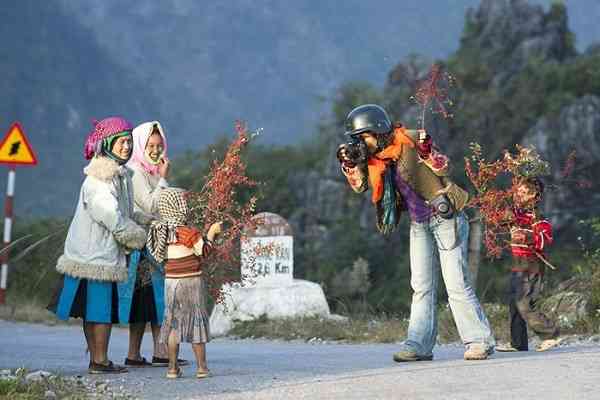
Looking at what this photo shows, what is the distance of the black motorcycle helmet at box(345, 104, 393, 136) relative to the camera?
27.1ft

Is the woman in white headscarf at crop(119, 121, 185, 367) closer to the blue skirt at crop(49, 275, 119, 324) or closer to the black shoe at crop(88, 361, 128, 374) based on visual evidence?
the blue skirt at crop(49, 275, 119, 324)

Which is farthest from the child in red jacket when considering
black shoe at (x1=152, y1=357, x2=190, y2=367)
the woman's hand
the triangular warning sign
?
the triangular warning sign

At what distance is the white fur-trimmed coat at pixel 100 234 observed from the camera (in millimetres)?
8328

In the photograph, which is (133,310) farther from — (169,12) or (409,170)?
(169,12)

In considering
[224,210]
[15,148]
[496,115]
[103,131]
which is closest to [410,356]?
[224,210]

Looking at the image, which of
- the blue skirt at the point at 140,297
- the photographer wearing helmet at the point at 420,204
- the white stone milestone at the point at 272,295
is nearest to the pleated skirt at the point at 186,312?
the blue skirt at the point at 140,297

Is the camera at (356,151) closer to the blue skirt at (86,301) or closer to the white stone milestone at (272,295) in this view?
the blue skirt at (86,301)

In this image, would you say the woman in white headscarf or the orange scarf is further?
the woman in white headscarf

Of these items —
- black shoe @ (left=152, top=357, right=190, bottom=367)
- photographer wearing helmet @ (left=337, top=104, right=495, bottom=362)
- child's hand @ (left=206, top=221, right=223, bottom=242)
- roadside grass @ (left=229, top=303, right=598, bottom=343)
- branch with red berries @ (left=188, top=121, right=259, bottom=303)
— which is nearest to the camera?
child's hand @ (left=206, top=221, right=223, bottom=242)

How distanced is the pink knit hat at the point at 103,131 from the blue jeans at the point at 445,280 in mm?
2100

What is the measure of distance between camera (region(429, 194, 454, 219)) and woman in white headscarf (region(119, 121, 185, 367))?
1962 millimetres

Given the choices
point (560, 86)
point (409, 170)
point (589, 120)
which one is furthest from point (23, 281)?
point (560, 86)

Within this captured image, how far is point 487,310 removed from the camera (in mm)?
12727

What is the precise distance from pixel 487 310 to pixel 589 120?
25.4 metres
